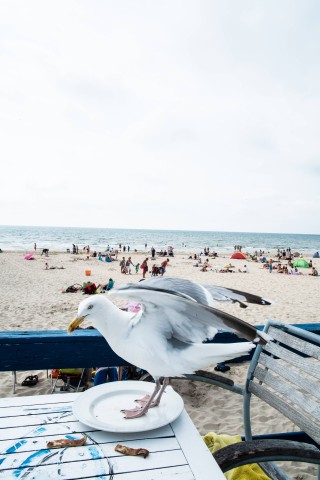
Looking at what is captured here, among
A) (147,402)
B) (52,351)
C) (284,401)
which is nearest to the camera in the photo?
(147,402)

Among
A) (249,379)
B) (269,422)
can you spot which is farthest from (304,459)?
(269,422)

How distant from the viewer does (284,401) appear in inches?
66.6

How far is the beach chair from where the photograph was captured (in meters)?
1.23

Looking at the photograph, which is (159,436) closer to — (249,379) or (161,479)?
(161,479)

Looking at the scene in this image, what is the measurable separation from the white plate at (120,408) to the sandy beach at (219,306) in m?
0.60

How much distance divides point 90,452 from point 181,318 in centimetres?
51

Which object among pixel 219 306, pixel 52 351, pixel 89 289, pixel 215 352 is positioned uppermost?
pixel 215 352

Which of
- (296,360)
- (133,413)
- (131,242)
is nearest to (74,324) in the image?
(133,413)

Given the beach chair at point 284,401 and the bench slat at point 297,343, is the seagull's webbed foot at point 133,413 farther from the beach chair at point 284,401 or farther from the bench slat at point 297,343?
the bench slat at point 297,343

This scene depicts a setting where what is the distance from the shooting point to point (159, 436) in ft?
3.76

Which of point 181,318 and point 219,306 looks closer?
point 181,318

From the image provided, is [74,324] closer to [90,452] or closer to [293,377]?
[90,452]

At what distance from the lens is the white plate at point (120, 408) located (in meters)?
1.17

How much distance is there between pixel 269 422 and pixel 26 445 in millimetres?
3109
